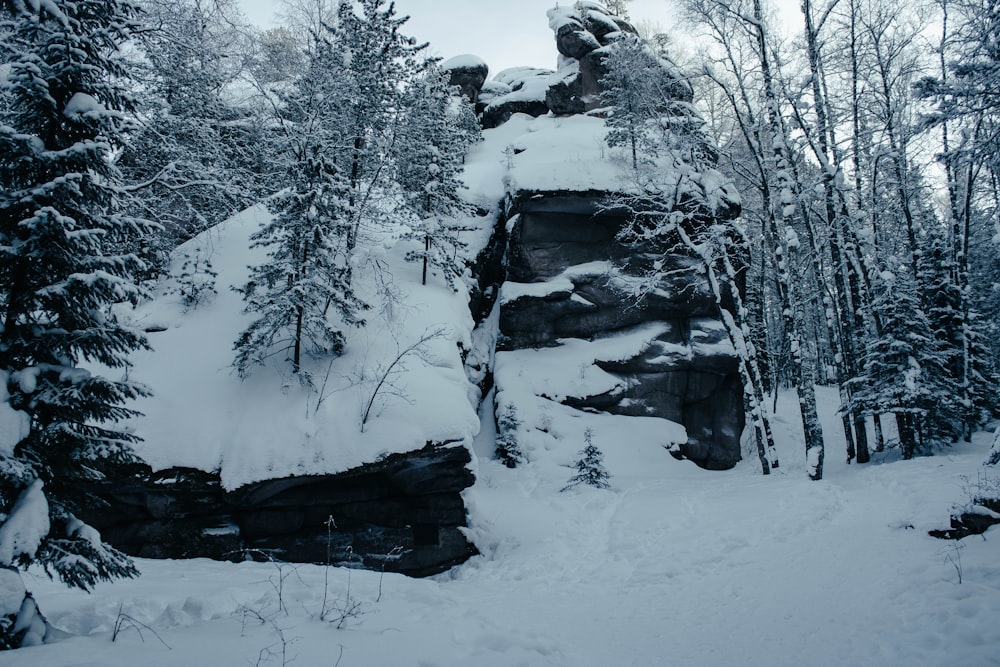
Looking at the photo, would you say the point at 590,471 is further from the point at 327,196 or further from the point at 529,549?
the point at 327,196

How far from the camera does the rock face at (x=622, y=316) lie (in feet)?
64.6

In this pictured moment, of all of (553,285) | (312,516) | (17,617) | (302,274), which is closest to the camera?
(17,617)

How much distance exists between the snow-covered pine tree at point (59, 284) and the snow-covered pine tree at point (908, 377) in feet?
62.5

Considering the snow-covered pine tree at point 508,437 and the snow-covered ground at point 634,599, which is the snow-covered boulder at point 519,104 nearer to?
the snow-covered pine tree at point 508,437

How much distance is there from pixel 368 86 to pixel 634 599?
15704mm

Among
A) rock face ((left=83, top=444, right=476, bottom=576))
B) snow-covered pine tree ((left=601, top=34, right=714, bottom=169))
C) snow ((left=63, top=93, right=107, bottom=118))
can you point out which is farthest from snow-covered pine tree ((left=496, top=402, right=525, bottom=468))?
snow ((left=63, top=93, right=107, bottom=118))

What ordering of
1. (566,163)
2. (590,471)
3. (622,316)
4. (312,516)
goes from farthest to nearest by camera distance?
1. (566,163)
2. (622,316)
3. (590,471)
4. (312,516)

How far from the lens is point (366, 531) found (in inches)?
422

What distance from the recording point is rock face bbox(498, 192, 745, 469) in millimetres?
19703

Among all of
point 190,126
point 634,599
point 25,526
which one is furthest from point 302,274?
point 634,599

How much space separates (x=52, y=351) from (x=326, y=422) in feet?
19.7

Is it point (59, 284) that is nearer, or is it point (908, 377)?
point (59, 284)

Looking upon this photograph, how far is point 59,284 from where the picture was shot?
485 cm

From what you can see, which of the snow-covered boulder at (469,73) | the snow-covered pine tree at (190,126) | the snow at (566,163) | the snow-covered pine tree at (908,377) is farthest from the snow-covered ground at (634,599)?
the snow-covered boulder at (469,73)
